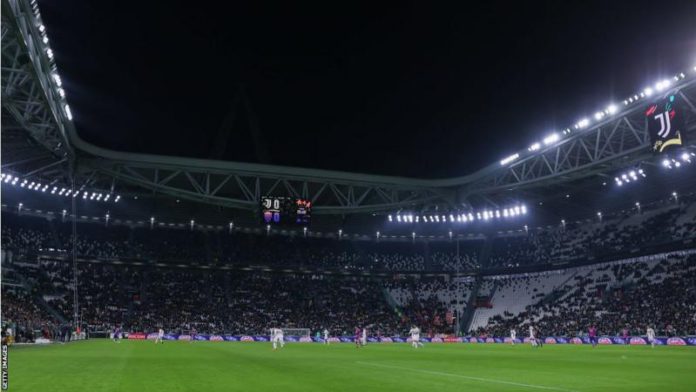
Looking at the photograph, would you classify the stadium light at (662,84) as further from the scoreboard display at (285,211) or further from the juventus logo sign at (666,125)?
the scoreboard display at (285,211)

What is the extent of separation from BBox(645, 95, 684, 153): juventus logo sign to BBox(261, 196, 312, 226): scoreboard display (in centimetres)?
2520

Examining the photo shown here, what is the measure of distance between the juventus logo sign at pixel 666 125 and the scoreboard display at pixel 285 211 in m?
25.2

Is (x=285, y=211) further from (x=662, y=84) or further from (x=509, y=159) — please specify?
(x=662, y=84)

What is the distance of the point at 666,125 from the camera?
3447cm

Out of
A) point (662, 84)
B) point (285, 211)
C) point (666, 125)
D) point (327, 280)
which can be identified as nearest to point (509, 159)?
point (662, 84)

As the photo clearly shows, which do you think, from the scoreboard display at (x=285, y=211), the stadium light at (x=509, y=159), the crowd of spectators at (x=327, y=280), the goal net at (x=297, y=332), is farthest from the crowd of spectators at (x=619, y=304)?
the scoreboard display at (x=285, y=211)

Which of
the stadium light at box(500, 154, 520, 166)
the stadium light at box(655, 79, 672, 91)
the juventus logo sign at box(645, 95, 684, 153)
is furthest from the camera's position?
the stadium light at box(500, 154, 520, 166)

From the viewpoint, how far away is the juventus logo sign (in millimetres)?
33656

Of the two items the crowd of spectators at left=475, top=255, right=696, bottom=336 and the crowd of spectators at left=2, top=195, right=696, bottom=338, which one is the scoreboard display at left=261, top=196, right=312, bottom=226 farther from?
the crowd of spectators at left=475, top=255, right=696, bottom=336

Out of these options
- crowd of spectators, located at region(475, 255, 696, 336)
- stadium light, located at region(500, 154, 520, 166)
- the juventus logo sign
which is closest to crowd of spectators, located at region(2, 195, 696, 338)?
crowd of spectators, located at region(475, 255, 696, 336)

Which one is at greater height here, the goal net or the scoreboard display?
the scoreboard display

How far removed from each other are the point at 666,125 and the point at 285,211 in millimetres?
27338

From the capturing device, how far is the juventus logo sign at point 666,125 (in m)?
33.7

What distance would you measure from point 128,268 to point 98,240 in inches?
213
